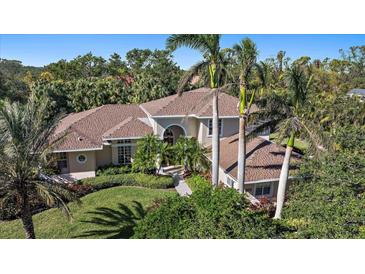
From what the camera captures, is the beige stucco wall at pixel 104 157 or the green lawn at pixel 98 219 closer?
the green lawn at pixel 98 219

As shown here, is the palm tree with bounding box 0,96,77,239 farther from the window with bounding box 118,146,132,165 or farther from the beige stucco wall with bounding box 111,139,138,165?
the window with bounding box 118,146,132,165

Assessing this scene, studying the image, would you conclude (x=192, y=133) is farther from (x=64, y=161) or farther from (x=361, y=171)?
(x=361, y=171)

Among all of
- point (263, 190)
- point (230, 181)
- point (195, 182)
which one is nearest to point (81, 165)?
point (195, 182)

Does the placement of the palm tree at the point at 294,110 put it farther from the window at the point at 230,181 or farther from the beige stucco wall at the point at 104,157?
the beige stucco wall at the point at 104,157

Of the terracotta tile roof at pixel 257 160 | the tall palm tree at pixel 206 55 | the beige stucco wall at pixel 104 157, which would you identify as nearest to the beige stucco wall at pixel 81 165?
the beige stucco wall at pixel 104 157

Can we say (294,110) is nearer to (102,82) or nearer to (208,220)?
(208,220)
